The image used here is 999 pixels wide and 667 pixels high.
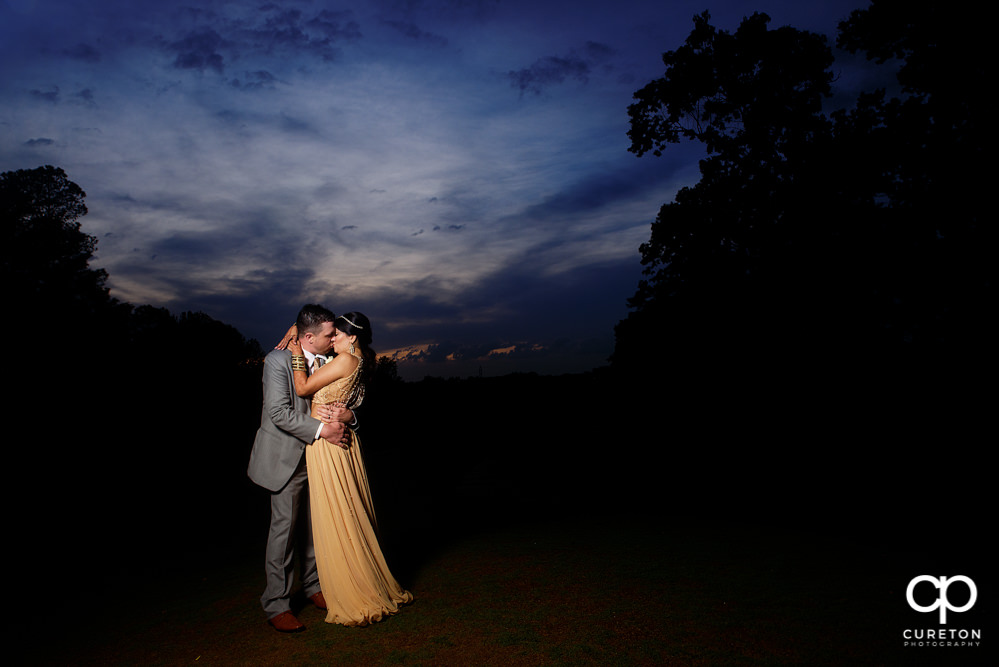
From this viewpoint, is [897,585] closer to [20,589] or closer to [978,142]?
[20,589]

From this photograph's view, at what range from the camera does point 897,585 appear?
4.50 meters

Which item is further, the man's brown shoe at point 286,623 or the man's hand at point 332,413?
the man's hand at point 332,413

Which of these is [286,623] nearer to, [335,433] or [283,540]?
[283,540]

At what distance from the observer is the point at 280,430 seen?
4141 millimetres

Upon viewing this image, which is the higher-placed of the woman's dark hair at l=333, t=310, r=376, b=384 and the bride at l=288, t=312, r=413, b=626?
the woman's dark hair at l=333, t=310, r=376, b=384

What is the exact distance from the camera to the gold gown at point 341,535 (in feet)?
13.4

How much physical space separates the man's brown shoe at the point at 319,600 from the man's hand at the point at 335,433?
4.07 feet

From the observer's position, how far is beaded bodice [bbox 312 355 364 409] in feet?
13.7

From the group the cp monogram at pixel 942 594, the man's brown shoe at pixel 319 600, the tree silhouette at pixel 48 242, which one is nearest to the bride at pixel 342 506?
the man's brown shoe at pixel 319 600

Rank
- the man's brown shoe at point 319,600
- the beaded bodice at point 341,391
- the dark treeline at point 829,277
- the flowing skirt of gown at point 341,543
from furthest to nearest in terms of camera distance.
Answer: the dark treeline at point 829,277, the man's brown shoe at point 319,600, the beaded bodice at point 341,391, the flowing skirt of gown at point 341,543

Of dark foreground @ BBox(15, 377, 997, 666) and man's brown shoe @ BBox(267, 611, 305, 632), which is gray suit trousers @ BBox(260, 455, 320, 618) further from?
dark foreground @ BBox(15, 377, 997, 666)

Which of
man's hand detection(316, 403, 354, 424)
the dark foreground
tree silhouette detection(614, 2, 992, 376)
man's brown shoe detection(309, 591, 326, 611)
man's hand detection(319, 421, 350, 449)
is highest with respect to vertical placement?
tree silhouette detection(614, 2, 992, 376)

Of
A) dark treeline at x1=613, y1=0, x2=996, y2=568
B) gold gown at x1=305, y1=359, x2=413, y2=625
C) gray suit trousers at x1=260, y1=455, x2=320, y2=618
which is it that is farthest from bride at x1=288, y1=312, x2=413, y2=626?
dark treeline at x1=613, y1=0, x2=996, y2=568

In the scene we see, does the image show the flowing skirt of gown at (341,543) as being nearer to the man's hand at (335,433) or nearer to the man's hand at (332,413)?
the man's hand at (335,433)
